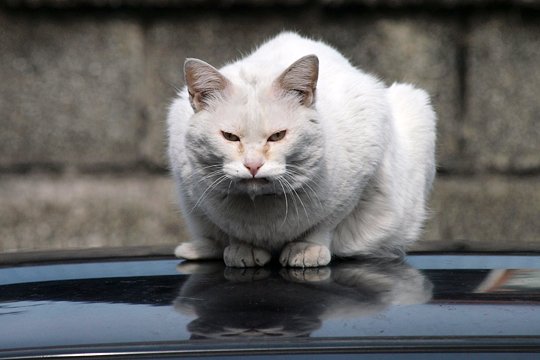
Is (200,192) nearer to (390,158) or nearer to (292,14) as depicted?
(390,158)

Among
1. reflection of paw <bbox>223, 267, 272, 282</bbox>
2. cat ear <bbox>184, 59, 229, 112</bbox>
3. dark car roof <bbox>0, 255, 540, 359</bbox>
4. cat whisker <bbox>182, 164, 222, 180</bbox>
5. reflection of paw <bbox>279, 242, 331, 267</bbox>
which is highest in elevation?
cat ear <bbox>184, 59, 229, 112</bbox>

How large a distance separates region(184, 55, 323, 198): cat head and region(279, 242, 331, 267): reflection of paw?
0.15 meters

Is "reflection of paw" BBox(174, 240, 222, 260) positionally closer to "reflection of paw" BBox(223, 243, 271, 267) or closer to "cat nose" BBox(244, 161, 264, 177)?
"reflection of paw" BBox(223, 243, 271, 267)

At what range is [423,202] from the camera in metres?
3.21

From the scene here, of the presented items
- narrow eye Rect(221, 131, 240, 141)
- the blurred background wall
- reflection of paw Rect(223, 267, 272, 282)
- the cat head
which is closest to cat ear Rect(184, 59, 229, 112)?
the cat head

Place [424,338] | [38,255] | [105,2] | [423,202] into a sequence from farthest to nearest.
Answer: [105,2]
[423,202]
[38,255]
[424,338]

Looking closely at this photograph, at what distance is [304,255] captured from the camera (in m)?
2.54

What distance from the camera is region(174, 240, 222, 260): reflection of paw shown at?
8.41 feet

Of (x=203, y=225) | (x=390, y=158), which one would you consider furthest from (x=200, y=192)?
(x=390, y=158)

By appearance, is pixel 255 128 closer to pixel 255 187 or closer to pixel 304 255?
pixel 255 187

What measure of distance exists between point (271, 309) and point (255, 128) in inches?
34.7

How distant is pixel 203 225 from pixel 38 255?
56 cm

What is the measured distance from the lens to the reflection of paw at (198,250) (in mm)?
2564

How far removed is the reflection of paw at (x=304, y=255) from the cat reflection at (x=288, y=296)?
0.25 meters
